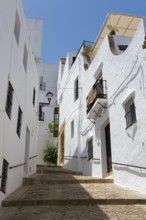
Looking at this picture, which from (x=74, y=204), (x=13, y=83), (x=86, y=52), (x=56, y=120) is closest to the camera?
(x=74, y=204)

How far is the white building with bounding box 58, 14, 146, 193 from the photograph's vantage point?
748 cm

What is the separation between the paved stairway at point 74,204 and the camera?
5.26 metres

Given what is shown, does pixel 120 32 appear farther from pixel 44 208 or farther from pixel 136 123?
pixel 44 208

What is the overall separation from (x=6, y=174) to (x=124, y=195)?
310 cm

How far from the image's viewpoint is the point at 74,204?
6.21 metres

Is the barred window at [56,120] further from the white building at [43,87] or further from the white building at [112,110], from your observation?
the white building at [112,110]

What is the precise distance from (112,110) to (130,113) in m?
1.51

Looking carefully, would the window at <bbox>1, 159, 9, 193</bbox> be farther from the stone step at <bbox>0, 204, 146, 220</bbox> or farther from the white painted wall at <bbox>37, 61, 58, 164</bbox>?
the white painted wall at <bbox>37, 61, 58, 164</bbox>

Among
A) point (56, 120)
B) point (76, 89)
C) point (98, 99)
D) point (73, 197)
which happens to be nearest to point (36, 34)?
point (76, 89)

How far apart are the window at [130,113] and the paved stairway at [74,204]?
2.04 m

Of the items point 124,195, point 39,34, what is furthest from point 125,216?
point 39,34

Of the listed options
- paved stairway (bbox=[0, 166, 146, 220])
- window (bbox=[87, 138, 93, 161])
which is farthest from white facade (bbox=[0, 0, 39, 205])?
window (bbox=[87, 138, 93, 161])

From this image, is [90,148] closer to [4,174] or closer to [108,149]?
[108,149]

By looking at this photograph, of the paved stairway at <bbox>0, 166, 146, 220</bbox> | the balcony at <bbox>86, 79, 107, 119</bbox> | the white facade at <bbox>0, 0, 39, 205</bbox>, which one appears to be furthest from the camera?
the balcony at <bbox>86, 79, 107, 119</bbox>
